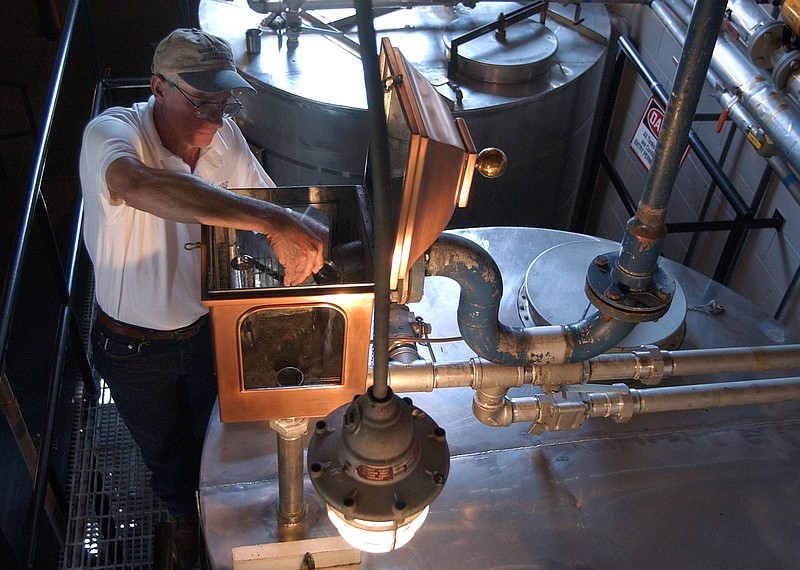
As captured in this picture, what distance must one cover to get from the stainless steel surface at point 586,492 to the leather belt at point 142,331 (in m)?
0.31

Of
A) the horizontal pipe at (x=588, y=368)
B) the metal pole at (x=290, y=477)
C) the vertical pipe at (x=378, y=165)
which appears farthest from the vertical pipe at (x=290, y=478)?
the vertical pipe at (x=378, y=165)

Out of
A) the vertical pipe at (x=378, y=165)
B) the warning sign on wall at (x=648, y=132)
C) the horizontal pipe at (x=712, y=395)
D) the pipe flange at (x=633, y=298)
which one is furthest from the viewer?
the warning sign on wall at (x=648, y=132)

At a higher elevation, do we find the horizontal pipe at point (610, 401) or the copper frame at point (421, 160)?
the copper frame at point (421, 160)

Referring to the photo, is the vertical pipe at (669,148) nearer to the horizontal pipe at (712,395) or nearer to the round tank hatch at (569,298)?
the horizontal pipe at (712,395)

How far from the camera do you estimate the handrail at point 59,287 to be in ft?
6.00

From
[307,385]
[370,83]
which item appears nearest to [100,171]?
[307,385]

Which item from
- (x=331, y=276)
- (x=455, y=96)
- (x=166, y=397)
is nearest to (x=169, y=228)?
(x=166, y=397)

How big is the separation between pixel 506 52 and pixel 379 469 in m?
2.72

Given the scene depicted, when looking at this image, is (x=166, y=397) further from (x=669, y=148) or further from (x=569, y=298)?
(x=669, y=148)

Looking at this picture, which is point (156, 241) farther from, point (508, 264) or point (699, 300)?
point (699, 300)

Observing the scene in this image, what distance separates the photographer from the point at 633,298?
5.17 ft

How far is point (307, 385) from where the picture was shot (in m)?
1.42

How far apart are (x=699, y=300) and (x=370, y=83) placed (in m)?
2.25

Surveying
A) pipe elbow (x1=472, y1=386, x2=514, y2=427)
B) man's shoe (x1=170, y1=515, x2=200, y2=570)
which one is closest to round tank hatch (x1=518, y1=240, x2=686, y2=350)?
pipe elbow (x1=472, y1=386, x2=514, y2=427)
